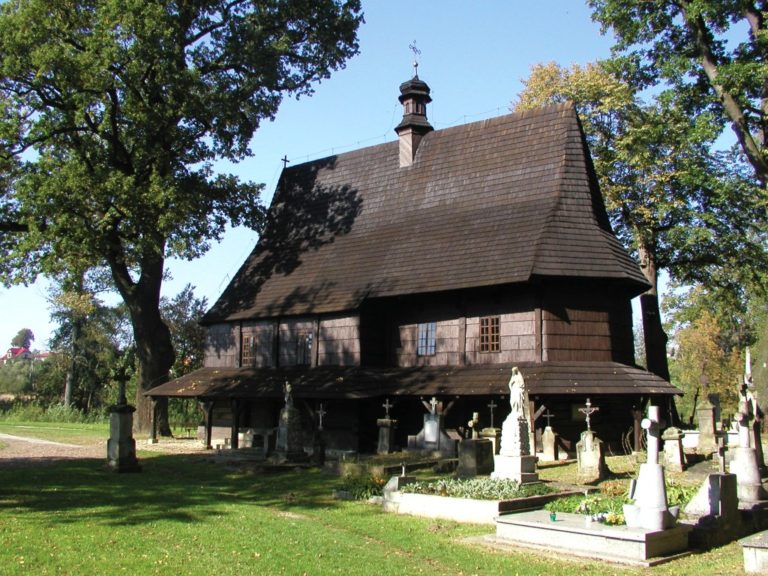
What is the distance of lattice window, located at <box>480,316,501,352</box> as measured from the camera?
23.0m

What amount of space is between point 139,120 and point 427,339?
42.4 ft

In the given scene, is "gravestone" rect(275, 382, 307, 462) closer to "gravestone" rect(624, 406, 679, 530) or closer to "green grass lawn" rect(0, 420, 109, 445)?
"green grass lawn" rect(0, 420, 109, 445)

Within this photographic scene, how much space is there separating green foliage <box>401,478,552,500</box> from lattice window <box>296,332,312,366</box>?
13.4 meters

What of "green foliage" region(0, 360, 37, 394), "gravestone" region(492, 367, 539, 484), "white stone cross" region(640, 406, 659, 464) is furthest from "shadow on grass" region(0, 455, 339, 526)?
"green foliage" region(0, 360, 37, 394)

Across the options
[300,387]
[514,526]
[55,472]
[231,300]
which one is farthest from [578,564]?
[231,300]

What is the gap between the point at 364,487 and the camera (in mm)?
15273

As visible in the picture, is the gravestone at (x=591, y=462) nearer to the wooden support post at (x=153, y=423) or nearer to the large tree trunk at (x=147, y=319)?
the wooden support post at (x=153, y=423)

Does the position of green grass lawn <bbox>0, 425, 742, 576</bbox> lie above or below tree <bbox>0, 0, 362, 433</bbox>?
below

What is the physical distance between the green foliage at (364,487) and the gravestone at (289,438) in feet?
15.7

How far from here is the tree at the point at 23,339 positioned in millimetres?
131750

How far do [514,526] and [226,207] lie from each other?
22629 millimetres

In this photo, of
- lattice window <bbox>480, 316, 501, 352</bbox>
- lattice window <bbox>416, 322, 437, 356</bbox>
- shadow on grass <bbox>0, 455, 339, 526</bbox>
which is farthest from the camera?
lattice window <bbox>416, 322, 437, 356</bbox>

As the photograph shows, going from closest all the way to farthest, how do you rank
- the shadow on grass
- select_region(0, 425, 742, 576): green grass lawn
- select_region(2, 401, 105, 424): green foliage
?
1. select_region(0, 425, 742, 576): green grass lawn
2. the shadow on grass
3. select_region(2, 401, 105, 424): green foliage

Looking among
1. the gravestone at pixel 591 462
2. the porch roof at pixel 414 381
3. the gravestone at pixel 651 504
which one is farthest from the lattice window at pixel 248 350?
the gravestone at pixel 651 504
